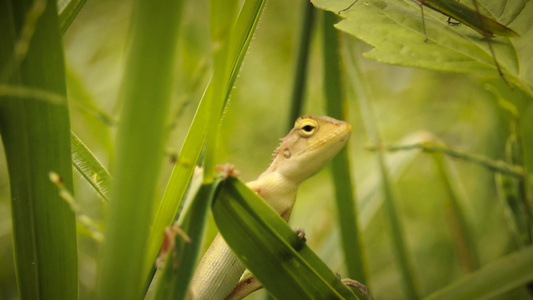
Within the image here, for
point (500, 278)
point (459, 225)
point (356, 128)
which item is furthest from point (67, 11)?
point (356, 128)

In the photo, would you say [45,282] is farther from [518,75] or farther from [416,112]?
[416,112]

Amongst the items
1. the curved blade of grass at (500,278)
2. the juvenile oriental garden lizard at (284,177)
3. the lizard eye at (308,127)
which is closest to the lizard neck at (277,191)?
the juvenile oriental garden lizard at (284,177)

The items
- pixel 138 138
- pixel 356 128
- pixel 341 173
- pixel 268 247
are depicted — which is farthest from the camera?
pixel 356 128

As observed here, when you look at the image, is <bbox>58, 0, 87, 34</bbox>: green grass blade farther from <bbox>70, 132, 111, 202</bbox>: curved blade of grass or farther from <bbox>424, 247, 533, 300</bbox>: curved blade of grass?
<bbox>424, 247, 533, 300</bbox>: curved blade of grass

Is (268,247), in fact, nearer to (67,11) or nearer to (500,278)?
(500,278)

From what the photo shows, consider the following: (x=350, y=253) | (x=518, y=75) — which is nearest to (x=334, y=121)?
(x=350, y=253)

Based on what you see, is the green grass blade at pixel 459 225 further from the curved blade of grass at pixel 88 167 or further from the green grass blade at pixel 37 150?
the green grass blade at pixel 37 150

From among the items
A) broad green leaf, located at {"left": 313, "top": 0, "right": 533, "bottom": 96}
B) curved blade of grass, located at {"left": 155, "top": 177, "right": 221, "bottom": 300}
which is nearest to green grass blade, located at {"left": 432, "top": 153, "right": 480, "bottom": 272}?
broad green leaf, located at {"left": 313, "top": 0, "right": 533, "bottom": 96}
